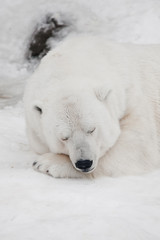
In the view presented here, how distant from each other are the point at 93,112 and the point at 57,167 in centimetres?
58

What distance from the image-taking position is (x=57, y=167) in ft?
13.2

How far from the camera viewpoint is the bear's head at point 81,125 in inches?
147

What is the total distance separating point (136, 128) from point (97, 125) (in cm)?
65

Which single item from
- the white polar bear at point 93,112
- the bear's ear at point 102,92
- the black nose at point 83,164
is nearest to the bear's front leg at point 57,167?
the white polar bear at point 93,112

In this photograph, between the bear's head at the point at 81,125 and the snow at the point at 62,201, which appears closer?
the snow at the point at 62,201

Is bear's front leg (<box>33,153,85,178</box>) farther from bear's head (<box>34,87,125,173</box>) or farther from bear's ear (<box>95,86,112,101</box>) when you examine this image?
bear's ear (<box>95,86,112,101</box>)

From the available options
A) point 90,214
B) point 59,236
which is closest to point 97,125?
point 90,214

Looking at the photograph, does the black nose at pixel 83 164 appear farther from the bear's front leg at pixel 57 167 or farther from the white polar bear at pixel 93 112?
the bear's front leg at pixel 57 167

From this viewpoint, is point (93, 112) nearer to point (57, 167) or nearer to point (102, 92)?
point (102, 92)

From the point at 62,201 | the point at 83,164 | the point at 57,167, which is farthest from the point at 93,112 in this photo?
the point at 62,201

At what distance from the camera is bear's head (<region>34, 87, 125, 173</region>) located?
3.74 meters

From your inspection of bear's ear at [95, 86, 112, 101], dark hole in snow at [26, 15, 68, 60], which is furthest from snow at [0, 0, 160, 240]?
dark hole in snow at [26, 15, 68, 60]

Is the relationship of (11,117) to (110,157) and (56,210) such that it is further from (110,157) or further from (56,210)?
(56,210)

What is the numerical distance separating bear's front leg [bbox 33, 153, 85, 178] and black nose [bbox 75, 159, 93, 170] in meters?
0.32
